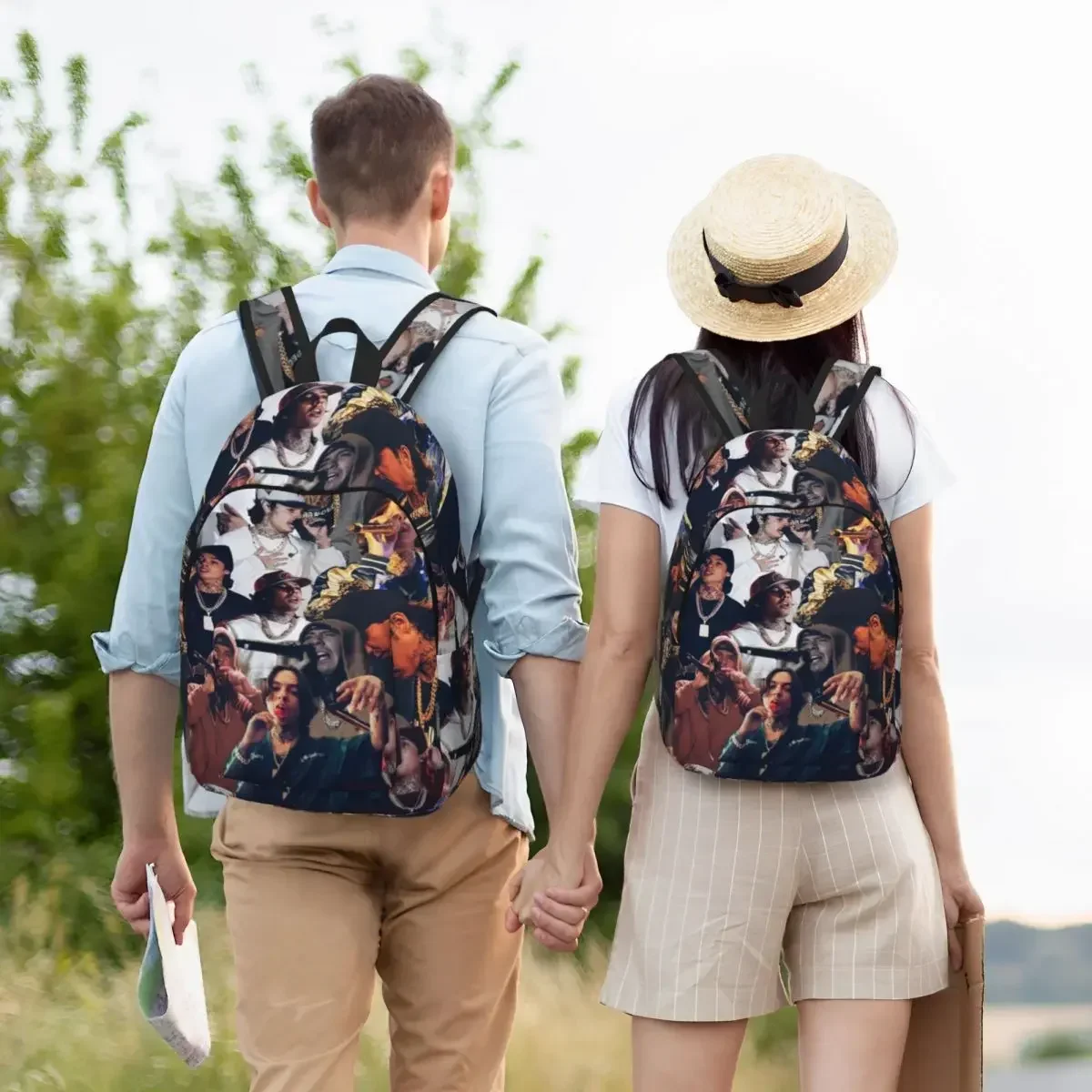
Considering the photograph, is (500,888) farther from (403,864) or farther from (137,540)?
(137,540)

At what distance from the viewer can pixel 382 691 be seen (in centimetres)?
189

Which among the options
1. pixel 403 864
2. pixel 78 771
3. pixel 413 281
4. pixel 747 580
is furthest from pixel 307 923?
pixel 78 771

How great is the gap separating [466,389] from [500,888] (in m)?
0.69

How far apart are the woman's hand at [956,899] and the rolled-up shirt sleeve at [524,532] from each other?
0.60m

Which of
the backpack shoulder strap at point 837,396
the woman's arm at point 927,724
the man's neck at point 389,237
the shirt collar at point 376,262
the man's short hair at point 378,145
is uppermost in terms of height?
the man's short hair at point 378,145

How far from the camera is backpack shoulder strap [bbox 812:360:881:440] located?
6.49 ft

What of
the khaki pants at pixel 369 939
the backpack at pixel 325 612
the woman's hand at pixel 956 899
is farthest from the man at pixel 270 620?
the woman's hand at pixel 956 899

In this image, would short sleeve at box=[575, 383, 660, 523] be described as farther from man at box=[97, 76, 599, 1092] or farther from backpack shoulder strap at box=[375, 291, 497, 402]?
backpack shoulder strap at box=[375, 291, 497, 402]

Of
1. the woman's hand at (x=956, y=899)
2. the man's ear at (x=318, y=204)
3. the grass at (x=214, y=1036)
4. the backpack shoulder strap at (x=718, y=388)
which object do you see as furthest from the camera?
the grass at (x=214, y=1036)

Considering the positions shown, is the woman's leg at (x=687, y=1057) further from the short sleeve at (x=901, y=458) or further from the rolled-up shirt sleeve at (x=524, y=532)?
the short sleeve at (x=901, y=458)

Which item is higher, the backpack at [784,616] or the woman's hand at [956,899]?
the backpack at [784,616]

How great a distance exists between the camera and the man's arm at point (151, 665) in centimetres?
212

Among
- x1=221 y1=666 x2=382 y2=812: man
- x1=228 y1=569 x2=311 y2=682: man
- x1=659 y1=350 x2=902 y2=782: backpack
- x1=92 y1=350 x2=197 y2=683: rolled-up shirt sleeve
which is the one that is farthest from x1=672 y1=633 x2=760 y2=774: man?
x1=92 y1=350 x2=197 y2=683: rolled-up shirt sleeve

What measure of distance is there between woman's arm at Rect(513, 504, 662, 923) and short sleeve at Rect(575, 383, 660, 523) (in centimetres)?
1
